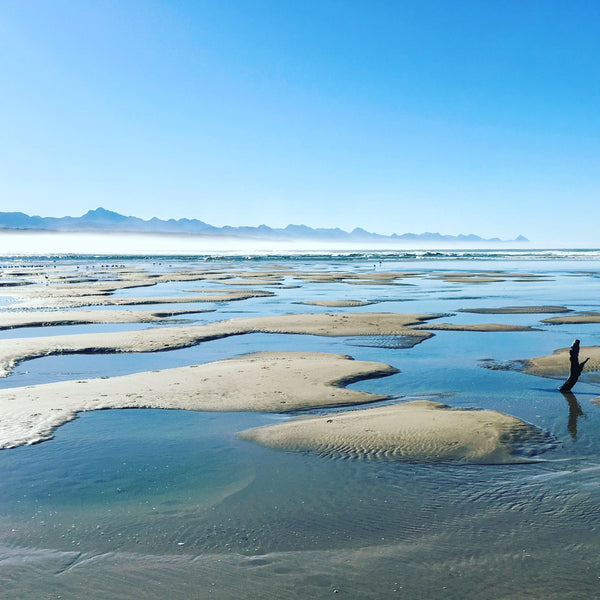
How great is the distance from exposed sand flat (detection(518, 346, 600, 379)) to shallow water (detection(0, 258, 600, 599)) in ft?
10.6

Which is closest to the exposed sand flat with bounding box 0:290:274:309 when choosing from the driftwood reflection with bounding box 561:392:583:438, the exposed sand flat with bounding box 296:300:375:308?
the exposed sand flat with bounding box 296:300:375:308

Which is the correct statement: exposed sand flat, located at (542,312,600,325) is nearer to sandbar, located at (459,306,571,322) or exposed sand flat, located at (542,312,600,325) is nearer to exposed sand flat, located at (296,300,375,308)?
sandbar, located at (459,306,571,322)

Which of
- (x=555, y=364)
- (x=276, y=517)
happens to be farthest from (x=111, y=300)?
(x=276, y=517)

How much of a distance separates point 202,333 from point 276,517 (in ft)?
55.2

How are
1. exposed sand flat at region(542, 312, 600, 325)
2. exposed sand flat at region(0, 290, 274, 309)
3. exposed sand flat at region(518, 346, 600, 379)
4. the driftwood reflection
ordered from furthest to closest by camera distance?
exposed sand flat at region(0, 290, 274, 309) → exposed sand flat at region(542, 312, 600, 325) → exposed sand flat at region(518, 346, 600, 379) → the driftwood reflection

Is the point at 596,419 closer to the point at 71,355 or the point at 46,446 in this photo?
the point at 46,446

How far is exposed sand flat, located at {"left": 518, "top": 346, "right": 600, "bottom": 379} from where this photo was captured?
17.3m

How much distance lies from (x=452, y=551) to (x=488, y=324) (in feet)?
67.7

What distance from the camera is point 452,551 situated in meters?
7.43

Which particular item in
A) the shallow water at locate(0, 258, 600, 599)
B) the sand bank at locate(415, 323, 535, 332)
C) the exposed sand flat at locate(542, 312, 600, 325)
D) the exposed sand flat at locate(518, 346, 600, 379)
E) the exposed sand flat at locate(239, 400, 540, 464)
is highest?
the exposed sand flat at locate(542, 312, 600, 325)

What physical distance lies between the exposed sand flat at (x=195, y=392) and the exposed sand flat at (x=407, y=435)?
1578 mm

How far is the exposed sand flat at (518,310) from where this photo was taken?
1240 inches

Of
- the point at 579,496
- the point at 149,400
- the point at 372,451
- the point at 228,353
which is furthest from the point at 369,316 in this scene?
the point at 579,496

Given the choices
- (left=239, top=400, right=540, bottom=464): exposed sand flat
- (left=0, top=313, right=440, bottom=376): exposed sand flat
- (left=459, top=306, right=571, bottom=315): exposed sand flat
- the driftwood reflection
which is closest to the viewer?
(left=239, top=400, right=540, bottom=464): exposed sand flat
